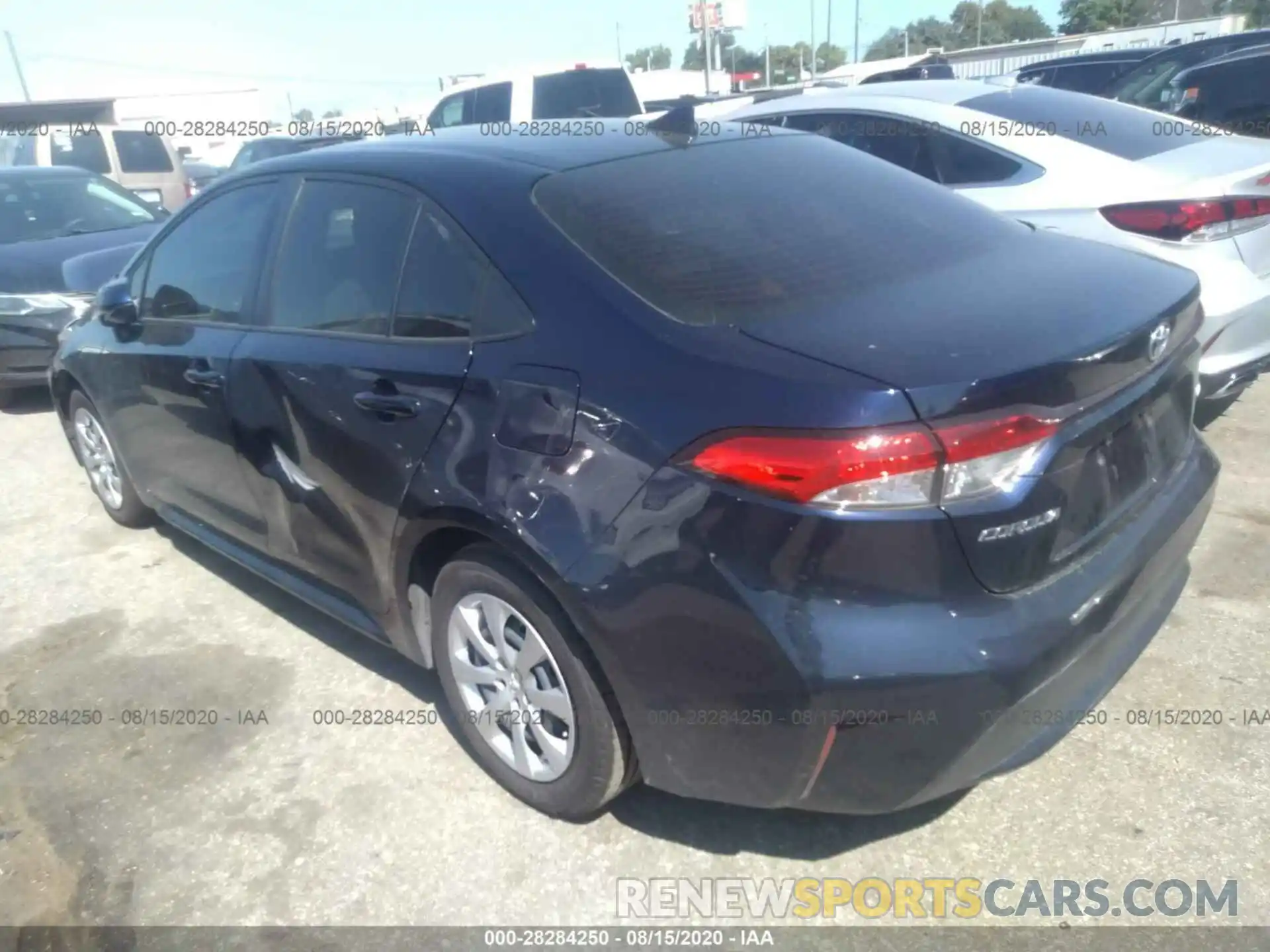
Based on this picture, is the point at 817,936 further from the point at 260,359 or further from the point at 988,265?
the point at 260,359

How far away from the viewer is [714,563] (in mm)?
2107

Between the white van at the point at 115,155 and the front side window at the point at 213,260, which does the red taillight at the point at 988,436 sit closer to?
the front side window at the point at 213,260

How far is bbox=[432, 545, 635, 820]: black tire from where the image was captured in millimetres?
2447

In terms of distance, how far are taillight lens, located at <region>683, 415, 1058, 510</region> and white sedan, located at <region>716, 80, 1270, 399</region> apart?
7.52 feet

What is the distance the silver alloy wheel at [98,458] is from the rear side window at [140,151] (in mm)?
10086

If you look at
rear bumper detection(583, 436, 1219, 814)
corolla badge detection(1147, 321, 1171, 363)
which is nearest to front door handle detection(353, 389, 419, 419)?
rear bumper detection(583, 436, 1219, 814)

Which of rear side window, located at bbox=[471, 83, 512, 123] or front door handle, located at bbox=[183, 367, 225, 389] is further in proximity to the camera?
rear side window, located at bbox=[471, 83, 512, 123]

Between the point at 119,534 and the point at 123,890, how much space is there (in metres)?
2.61

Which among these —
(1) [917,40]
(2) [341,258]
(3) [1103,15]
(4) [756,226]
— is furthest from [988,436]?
(1) [917,40]

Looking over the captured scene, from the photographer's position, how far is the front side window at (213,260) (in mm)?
3441

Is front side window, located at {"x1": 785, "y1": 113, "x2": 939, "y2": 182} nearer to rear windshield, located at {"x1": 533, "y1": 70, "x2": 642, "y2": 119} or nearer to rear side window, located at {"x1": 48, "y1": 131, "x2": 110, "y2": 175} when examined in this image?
rear windshield, located at {"x1": 533, "y1": 70, "x2": 642, "y2": 119}

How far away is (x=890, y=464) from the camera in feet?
6.57

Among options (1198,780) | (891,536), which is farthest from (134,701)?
(1198,780)

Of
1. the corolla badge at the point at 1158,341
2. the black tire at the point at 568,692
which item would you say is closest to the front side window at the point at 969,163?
the corolla badge at the point at 1158,341
